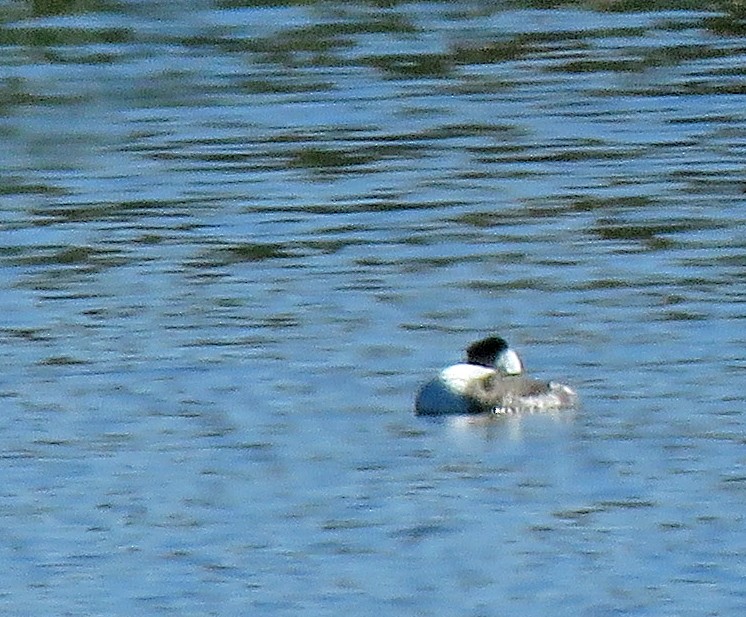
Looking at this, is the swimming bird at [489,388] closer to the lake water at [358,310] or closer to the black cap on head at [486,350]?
the black cap on head at [486,350]

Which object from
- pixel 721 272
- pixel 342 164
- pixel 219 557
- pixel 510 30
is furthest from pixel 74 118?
pixel 510 30

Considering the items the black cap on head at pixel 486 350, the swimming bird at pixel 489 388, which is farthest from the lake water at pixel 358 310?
the black cap on head at pixel 486 350

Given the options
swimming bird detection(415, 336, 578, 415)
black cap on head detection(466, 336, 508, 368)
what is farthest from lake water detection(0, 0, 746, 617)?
black cap on head detection(466, 336, 508, 368)

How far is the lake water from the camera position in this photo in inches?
424

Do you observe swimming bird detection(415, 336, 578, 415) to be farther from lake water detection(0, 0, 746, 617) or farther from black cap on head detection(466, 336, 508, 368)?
lake water detection(0, 0, 746, 617)

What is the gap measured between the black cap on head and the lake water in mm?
309

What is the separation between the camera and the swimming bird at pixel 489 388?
13961mm

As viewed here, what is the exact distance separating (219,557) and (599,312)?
487 cm

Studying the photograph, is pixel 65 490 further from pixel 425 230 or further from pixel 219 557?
pixel 425 230

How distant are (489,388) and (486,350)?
222 millimetres

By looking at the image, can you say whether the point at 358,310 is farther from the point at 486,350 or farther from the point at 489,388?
the point at 489,388

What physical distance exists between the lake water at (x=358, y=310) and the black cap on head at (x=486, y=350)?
12.2 inches

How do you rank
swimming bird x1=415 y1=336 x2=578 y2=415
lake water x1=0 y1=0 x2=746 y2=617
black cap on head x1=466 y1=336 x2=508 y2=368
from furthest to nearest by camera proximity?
black cap on head x1=466 y1=336 x2=508 y2=368
swimming bird x1=415 y1=336 x2=578 y2=415
lake water x1=0 y1=0 x2=746 y2=617

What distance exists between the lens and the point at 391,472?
12.7 m
